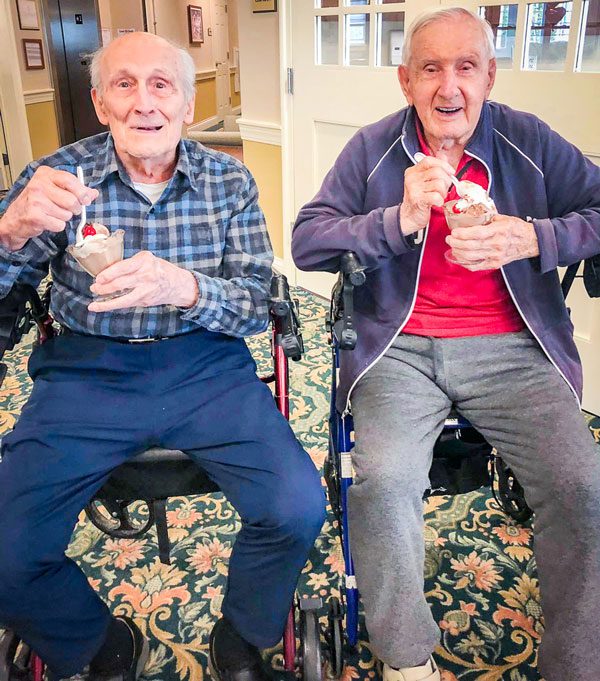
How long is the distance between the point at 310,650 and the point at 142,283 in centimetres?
81

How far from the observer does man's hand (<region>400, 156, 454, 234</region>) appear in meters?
1.24

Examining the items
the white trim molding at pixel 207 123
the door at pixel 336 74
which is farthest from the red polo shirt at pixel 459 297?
the white trim molding at pixel 207 123

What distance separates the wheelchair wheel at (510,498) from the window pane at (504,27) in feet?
4.67

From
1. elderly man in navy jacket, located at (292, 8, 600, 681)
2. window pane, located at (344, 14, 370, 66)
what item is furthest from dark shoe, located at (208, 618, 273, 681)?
window pane, located at (344, 14, 370, 66)

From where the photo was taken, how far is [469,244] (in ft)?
4.08

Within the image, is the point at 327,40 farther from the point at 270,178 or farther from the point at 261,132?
the point at 270,178

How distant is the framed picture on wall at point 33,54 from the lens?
5.91 m

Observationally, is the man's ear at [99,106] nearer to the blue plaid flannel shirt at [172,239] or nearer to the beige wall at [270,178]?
the blue plaid flannel shirt at [172,239]

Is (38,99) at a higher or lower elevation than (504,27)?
lower

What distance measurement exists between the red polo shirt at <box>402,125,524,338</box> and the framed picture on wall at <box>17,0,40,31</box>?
5.77 metres

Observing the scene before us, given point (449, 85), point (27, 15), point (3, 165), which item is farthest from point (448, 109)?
point (27, 15)

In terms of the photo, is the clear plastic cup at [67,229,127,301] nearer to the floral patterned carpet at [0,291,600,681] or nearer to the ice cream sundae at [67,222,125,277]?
the ice cream sundae at [67,222,125,277]

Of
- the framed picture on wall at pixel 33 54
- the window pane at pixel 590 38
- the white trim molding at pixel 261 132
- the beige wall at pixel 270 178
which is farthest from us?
the framed picture on wall at pixel 33 54

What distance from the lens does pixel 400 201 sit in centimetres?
147
